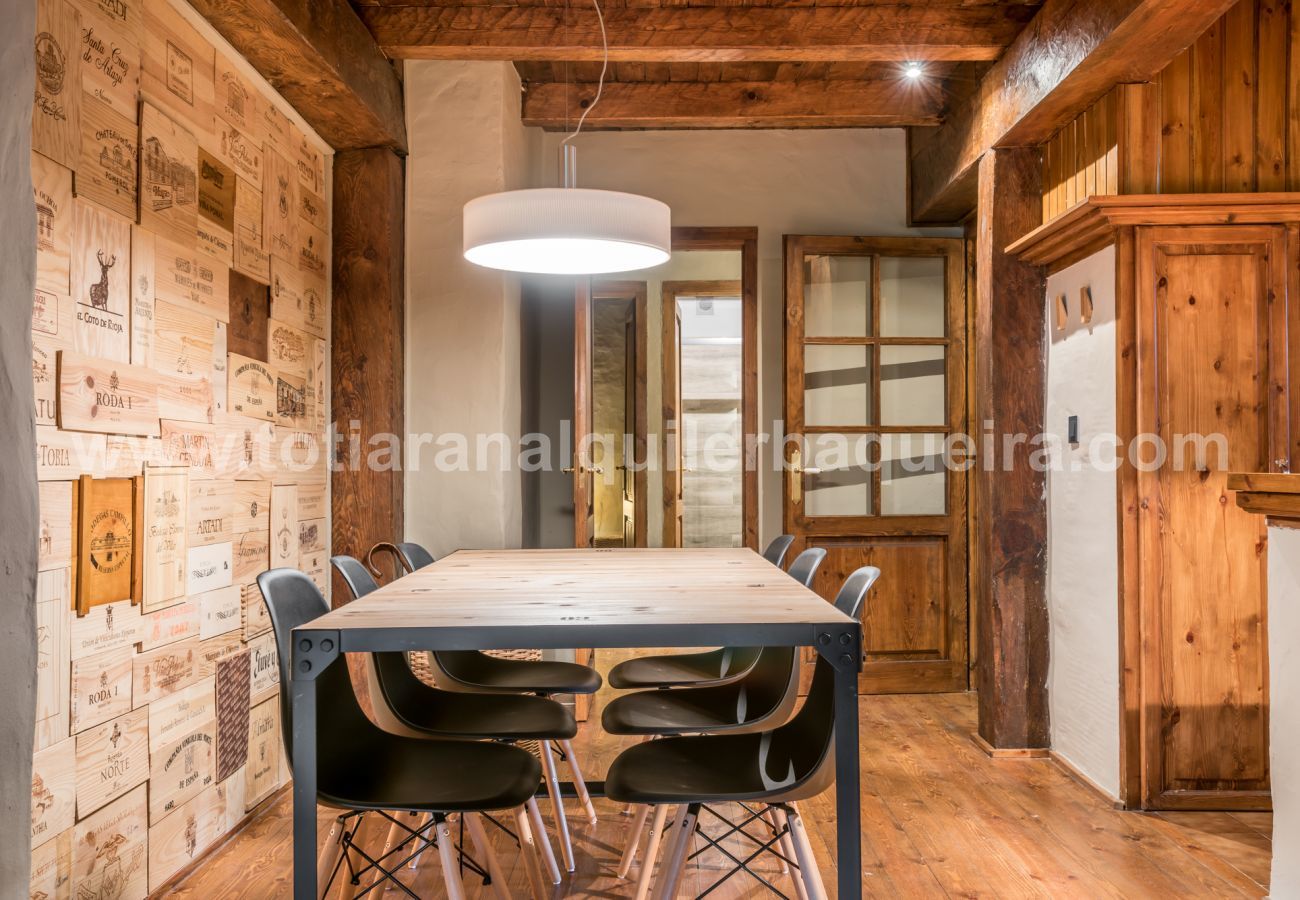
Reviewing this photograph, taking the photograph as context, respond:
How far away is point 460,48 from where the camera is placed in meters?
3.53

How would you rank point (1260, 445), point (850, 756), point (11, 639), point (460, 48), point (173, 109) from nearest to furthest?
1. point (11, 639)
2. point (850, 756)
3. point (173, 109)
4. point (1260, 445)
5. point (460, 48)

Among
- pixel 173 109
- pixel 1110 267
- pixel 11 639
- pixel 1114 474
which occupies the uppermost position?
pixel 173 109

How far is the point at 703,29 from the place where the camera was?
3.52 meters

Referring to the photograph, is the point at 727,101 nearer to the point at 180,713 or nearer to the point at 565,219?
the point at 565,219

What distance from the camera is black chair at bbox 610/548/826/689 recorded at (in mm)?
2857

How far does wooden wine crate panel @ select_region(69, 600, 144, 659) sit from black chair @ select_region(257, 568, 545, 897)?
513 mm

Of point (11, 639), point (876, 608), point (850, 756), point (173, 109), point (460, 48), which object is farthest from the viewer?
point (876, 608)

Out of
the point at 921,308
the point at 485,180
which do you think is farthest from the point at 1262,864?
the point at 485,180

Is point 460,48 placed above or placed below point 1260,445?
above

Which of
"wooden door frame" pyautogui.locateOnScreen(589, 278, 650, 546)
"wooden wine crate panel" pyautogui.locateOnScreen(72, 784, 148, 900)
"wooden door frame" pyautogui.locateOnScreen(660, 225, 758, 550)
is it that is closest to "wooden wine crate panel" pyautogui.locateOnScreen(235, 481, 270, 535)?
"wooden wine crate panel" pyautogui.locateOnScreen(72, 784, 148, 900)

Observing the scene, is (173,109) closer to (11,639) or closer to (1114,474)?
(11,639)

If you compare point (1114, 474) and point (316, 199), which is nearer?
point (1114, 474)

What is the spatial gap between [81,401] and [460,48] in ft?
6.47

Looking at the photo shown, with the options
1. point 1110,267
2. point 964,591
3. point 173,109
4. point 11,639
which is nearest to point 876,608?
point 964,591
